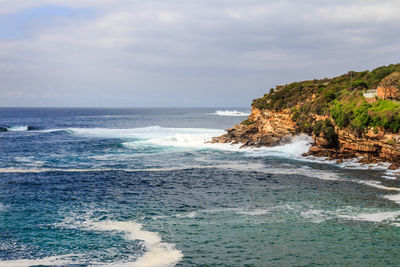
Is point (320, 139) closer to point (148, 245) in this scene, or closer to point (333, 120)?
point (333, 120)

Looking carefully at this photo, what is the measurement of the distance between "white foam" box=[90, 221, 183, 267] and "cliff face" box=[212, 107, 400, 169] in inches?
958

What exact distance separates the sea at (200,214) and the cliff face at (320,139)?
185 centimetres

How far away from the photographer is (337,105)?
4269 cm

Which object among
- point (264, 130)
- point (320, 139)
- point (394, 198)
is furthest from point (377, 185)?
point (264, 130)

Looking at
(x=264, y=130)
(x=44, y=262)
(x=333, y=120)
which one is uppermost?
(x=333, y=120)

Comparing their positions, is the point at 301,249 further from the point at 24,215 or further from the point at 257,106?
the point at 257,106

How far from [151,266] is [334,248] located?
8008mm

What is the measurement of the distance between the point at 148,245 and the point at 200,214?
4.98 metres

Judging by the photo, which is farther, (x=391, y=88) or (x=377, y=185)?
(x=391, y=88)

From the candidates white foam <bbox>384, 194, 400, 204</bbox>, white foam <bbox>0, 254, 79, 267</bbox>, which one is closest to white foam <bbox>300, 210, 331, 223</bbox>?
white foam <bbox>384, 194, 400, 204</bbox>

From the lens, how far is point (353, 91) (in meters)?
47.1

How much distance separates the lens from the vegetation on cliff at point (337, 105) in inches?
1404

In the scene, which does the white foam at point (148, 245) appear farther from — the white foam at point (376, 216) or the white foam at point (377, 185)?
the white foam at point (377, 185)

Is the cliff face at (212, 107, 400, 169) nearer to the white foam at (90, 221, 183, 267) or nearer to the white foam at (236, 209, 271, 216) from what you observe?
the white foam at (236, 209, 271, 216)
